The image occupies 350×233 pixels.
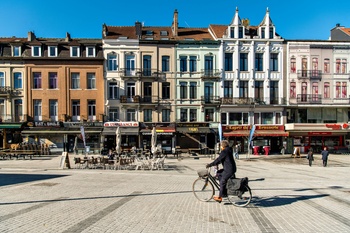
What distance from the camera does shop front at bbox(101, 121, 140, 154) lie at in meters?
32.2

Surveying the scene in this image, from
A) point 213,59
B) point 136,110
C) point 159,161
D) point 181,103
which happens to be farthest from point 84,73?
point 159,161

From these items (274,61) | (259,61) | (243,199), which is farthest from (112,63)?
(243,199)

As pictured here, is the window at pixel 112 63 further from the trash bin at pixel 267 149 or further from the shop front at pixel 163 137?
the trash bin at pixel 267 149

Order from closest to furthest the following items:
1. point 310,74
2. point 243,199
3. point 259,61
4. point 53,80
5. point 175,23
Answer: point 243,199
point 53,80
point 310,74
point 259,61
point 175,23

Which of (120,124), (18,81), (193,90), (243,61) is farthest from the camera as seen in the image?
(243,61)

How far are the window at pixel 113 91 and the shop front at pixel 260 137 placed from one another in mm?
13131

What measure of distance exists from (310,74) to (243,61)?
825 cm

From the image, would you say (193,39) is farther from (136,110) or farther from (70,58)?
(70,58)

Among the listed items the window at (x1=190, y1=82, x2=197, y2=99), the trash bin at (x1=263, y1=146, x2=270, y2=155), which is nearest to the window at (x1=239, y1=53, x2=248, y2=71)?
the window at (x1=190, y1=82, x2=197, y2=99)

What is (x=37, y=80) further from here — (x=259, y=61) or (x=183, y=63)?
(x=259, y=61)

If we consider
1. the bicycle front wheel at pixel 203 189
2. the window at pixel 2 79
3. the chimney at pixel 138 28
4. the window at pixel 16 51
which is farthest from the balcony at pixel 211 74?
the bicycle front wheel at pixel 203 189

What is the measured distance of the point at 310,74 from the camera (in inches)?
1375

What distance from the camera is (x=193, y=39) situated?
3484cm

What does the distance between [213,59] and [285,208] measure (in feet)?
93.2
